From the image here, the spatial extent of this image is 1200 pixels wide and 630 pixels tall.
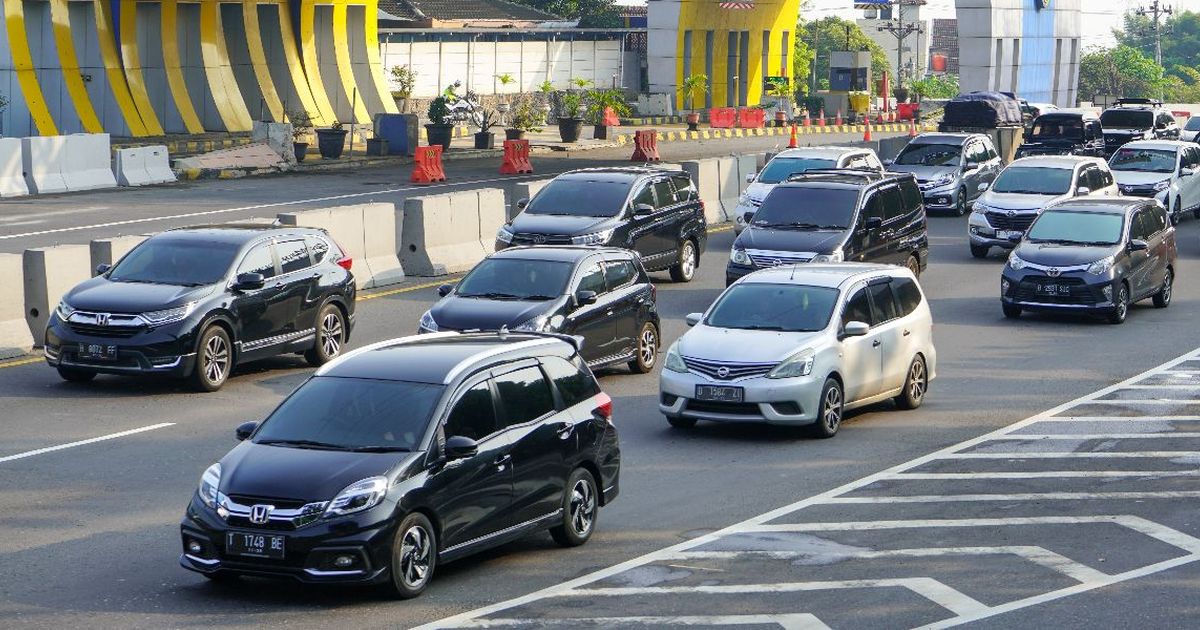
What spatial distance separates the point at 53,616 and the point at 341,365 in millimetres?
2606

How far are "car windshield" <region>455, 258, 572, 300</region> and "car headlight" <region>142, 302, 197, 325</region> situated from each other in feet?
10.4

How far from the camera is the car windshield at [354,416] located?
464 inches

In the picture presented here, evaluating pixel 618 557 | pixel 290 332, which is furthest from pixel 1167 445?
pixel 290 332

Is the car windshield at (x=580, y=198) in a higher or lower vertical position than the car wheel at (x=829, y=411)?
higher

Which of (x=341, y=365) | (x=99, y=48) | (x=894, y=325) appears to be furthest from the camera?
(x=99, y=48)

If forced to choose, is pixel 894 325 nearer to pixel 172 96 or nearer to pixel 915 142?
pixel 915 142

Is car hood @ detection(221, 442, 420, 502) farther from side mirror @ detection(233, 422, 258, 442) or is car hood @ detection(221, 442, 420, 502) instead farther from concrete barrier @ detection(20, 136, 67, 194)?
concrete barrier @ detection(20, 136, 67, 194)

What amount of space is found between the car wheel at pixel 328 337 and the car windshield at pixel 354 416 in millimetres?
9186

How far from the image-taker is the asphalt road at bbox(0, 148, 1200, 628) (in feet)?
37.5

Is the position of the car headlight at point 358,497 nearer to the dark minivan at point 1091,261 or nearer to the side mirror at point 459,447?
the side mirror at point 459,447

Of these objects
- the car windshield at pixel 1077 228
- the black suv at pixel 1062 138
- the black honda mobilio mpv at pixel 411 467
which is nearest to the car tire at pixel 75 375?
the black honda mobilio mpv at pixel 411 467

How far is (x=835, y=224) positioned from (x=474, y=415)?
1580 centimetres

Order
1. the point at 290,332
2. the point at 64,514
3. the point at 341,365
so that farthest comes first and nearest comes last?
the point at 290,332
the point at 64,514
the point at 341,365

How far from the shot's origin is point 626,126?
72.0 m
